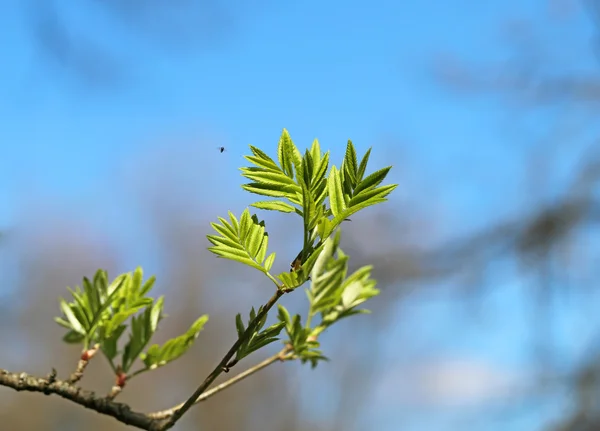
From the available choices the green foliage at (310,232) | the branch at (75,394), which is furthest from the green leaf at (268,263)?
the branch at (75,394)

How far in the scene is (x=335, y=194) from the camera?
1.22 ft

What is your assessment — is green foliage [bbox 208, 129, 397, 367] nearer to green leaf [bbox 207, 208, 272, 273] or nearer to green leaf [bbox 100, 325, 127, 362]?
green leaf [bbox 207, 208, 272, 273]

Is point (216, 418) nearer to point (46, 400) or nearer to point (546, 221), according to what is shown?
point (46, 400)

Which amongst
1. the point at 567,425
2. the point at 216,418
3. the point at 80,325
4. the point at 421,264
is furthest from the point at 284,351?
the point at 216,418

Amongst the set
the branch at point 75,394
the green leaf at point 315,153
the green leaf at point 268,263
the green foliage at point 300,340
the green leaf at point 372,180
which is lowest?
the branch at point 75,394

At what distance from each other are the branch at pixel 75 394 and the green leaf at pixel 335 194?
0.53ft

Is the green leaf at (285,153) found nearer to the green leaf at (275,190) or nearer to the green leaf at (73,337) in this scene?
the green leaf at (275,190)

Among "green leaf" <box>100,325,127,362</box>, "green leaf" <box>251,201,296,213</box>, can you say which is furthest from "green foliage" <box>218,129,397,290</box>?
"green leaf" <box>100,325,127,362</box>

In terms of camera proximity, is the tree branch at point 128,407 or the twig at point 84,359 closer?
the tree branch at point 128,407

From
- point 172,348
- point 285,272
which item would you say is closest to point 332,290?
point 285,272

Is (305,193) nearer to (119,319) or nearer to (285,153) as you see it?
(285,153)

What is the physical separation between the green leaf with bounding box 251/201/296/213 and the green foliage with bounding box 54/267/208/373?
0.28ft

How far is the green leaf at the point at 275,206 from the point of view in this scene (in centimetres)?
39

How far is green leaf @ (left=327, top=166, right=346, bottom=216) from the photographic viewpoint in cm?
37
